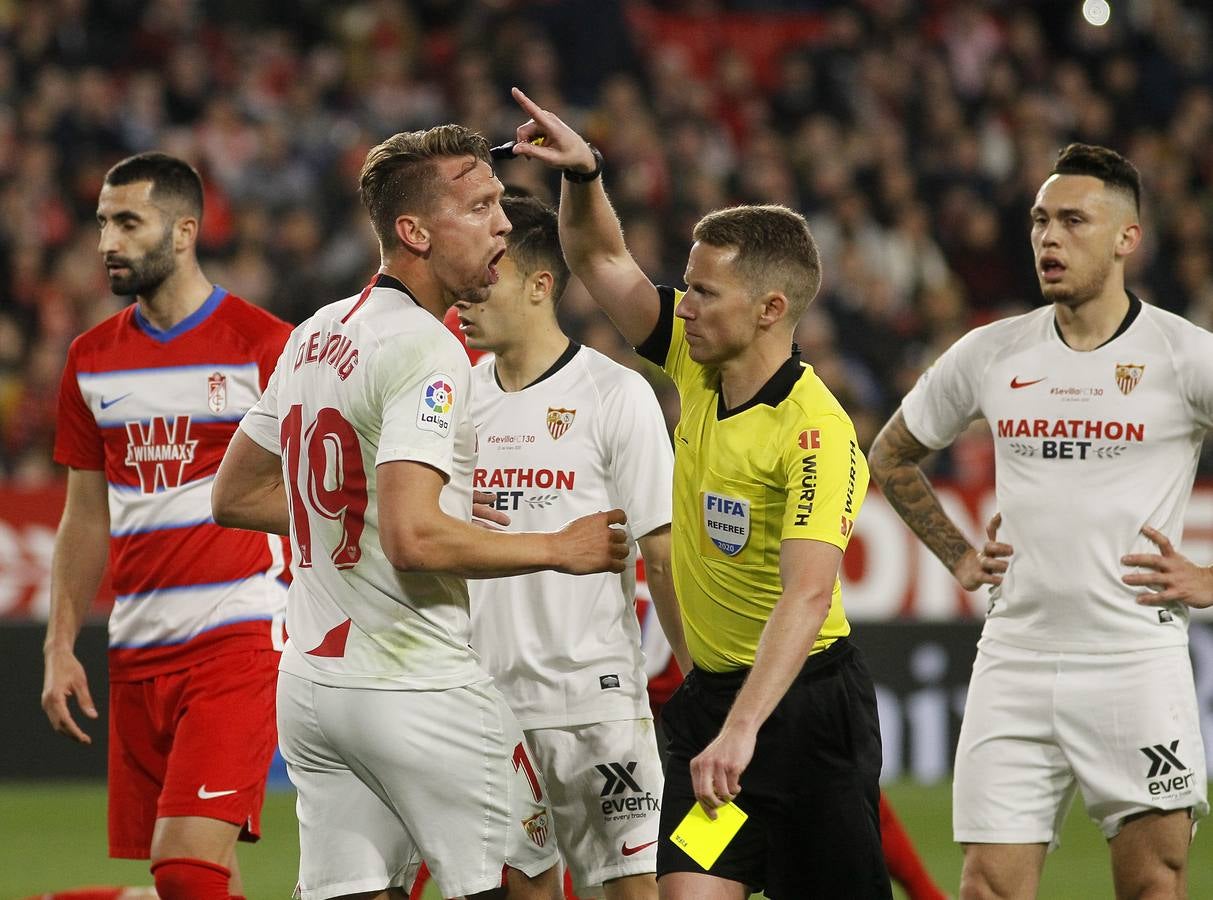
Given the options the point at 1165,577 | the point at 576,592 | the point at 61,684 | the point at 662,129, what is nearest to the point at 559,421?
the point at 576,592

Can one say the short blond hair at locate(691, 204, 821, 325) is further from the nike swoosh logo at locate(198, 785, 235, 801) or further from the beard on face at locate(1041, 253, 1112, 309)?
the nike swoosh logo at locate(198, 785, 235, 801)

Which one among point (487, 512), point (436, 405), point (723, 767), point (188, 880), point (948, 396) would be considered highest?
point (948, 396)

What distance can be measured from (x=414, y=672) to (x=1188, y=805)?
2.28m

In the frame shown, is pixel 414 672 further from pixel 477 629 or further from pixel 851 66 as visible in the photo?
pixel 851 66

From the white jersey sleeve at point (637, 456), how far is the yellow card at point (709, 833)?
3.67 ft

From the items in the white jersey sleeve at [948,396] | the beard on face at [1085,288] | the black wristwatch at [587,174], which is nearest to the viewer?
the black wristwatch at [587,174]

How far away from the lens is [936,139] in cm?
1524

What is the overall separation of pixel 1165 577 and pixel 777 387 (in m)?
1.34

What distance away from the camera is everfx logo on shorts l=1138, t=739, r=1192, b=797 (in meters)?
4.90

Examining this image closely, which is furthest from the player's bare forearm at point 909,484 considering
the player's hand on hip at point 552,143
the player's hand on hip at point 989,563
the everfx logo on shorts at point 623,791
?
the player's hand on hip at point 552,143

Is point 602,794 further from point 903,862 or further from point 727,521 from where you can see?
Result: point 903,862

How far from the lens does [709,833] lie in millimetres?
4098

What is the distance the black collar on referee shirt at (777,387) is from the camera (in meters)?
4.37

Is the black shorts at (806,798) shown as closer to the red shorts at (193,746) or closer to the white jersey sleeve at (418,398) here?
the white jersey sleeve at (418,398)
